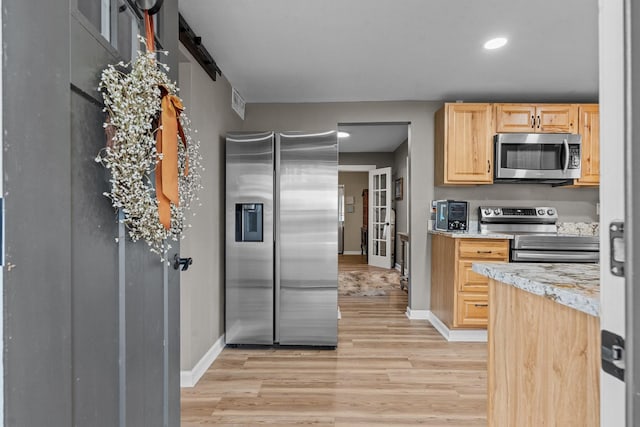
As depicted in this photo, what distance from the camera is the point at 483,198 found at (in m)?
3.77

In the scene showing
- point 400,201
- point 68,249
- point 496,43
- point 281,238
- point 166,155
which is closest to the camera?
point 68,249

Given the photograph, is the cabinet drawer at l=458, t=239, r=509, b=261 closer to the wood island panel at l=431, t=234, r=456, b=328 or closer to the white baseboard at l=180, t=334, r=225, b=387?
the wood island panel at l=431, t=234, r=456, b=328

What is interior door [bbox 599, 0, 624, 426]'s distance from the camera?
45cm

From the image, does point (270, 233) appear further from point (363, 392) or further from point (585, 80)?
point (585, 80)

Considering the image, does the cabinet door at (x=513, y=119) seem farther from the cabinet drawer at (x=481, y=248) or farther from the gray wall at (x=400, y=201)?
the gray wall at (x=400, y=201)

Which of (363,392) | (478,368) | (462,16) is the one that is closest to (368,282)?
(478,368)

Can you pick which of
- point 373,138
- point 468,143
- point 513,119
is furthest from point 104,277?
point 373,138

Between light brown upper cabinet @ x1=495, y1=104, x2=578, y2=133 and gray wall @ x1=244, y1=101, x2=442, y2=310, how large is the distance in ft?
2.22

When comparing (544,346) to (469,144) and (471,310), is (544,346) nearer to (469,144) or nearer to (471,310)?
(471,310)

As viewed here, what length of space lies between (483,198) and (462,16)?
2.15 metres

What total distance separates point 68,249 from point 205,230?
1894 millimetres

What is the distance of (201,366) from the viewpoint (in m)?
2.49

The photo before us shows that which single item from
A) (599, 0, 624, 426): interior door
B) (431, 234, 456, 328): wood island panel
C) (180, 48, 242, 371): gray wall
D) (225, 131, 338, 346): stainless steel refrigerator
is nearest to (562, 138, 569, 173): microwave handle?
(431, 234, 456, 328): wood island panel

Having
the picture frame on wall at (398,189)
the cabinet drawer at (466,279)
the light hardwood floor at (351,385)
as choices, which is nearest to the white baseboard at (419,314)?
the light hardwood floor at (351,385)
